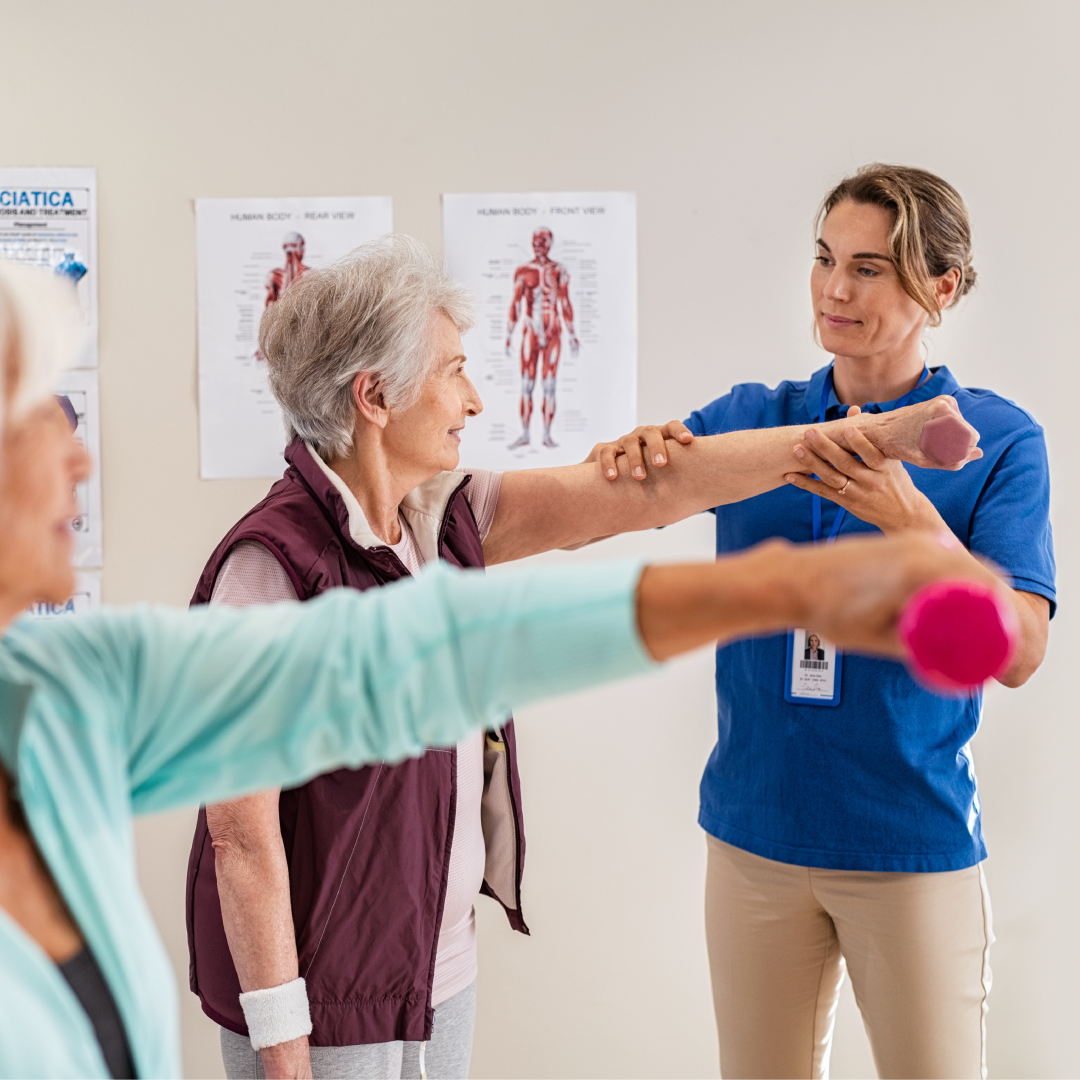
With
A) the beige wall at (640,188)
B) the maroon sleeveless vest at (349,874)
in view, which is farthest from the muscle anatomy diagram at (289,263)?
the maroon sleeveless vest at (349,874)

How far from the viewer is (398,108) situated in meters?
2.23

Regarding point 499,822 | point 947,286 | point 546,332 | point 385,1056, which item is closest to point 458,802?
point 499,822

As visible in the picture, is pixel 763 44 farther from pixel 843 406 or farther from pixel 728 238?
pixel 843 406

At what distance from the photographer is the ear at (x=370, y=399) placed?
1.41m

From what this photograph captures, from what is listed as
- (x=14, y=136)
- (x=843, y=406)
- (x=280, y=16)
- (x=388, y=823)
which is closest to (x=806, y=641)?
(x=843, y=406)

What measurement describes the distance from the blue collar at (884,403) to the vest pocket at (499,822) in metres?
0.78

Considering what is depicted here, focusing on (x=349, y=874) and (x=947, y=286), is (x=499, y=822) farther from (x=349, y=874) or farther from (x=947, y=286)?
(x=947, y=286)

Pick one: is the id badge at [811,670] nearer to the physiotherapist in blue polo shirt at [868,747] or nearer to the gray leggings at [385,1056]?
the physiotherapist in blue polo shirt at [868,747]

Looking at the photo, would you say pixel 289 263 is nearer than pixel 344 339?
No

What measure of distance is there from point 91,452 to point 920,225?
5.63 ft

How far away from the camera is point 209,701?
2.39 feet

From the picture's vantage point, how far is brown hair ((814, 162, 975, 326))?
1.62m

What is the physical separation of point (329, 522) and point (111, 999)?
2.43ft

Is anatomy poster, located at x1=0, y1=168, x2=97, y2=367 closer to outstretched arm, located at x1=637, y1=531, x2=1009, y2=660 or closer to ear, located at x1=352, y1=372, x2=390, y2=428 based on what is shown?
ear, located at x1=352, y1=372, x2=390, y2=428
